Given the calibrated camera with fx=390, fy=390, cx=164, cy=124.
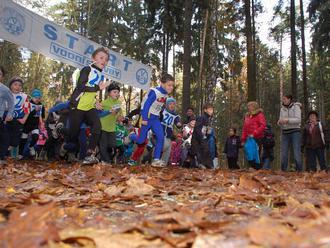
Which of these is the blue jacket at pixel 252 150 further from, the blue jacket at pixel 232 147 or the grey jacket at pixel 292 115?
the blue jacket at pixel 232 147

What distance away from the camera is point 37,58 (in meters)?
36.9

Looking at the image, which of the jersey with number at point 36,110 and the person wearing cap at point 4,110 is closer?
the person wearing cap at point 4,110

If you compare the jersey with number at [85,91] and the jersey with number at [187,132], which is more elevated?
the jersey with number at [85,91]

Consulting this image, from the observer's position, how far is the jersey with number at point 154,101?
22.8 feet

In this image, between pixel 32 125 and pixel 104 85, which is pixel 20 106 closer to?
pixel 32 125

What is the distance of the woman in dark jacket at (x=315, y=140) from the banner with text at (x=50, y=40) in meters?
6.56

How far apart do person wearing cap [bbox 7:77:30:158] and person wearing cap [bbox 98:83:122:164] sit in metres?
1.52

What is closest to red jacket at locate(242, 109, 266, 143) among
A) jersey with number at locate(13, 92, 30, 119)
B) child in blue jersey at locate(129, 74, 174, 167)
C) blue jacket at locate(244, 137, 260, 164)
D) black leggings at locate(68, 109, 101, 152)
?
blue jacket at locate(244, 137, 260, 164)

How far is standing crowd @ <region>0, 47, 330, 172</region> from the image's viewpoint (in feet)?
20.3

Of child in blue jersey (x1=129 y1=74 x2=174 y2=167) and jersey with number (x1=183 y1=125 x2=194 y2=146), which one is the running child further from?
jersey with number (x1=183 y1=125 x2=194 y2=146)

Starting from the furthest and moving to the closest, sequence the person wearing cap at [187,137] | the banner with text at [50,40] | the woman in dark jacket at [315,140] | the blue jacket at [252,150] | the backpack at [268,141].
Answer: the person wearing cap at [187,137] → the backpack at [268,141] → the banner with text at [50,40] → the woman in dark jacket at [315,140] → the blue jacket at [252,150]

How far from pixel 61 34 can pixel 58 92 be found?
79.4 feet

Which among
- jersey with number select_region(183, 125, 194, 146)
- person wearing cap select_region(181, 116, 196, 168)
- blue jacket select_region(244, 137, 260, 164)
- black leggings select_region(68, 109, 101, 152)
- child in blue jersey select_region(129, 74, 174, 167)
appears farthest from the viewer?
jersey with number select_region(183, 125, 194, 146)

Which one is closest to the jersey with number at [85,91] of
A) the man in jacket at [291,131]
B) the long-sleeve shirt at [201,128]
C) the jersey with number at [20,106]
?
the jersey with number at [20,106]
